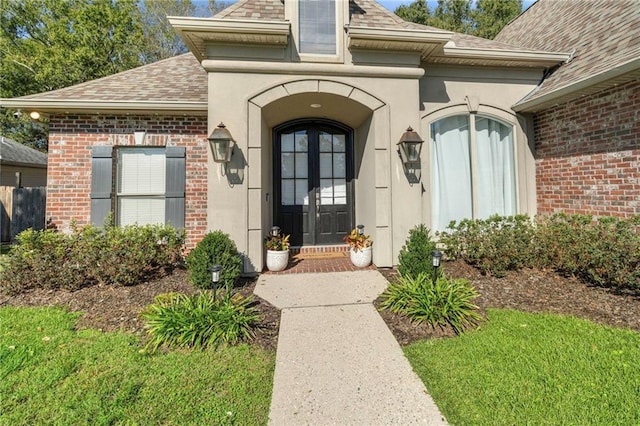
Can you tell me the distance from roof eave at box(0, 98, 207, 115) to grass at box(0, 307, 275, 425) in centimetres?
388

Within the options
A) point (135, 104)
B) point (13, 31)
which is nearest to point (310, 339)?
point (135, 104)

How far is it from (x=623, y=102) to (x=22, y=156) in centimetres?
1950

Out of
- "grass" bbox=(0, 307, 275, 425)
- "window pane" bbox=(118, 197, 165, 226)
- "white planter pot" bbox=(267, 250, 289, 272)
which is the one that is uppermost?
"window pane" bbox=(118, 197, 165, 226)

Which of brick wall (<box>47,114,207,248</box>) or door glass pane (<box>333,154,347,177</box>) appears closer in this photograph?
brick wall (<box>47,114,207,248</box>)

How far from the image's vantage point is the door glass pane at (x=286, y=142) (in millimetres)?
6492

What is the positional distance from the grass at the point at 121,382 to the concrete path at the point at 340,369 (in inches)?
8.9

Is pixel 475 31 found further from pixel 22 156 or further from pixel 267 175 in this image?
pixel 22 156

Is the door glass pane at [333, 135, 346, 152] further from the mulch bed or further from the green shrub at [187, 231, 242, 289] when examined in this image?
the green shrub at [187, 231, 242, 289]

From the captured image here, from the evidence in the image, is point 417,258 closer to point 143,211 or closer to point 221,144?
point 221,144

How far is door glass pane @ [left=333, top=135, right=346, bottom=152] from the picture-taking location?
6594 mm

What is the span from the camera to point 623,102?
459 centimetres

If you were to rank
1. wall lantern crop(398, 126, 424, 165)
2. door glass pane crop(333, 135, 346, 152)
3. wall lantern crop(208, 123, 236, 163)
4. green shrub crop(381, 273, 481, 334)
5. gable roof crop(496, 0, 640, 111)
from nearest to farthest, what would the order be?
1. green shrub crop(381, 273, 481, 334)
2. gable roof crop(496, 0, 640, 111)
3. wall lantern crop(208, 123, 236, 163)
4. wall lantern crop(398, 126, 424, 165)
5. door glass pane crop(333, 135, 346, 152)

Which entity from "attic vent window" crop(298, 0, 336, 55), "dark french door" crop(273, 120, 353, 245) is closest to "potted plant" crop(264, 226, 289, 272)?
"dark french door" crop(273, 120, 353, 245)

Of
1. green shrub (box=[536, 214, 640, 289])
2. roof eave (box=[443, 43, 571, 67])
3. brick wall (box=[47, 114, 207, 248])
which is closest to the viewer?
green shrub (box=[536, 214, 640, 289])
